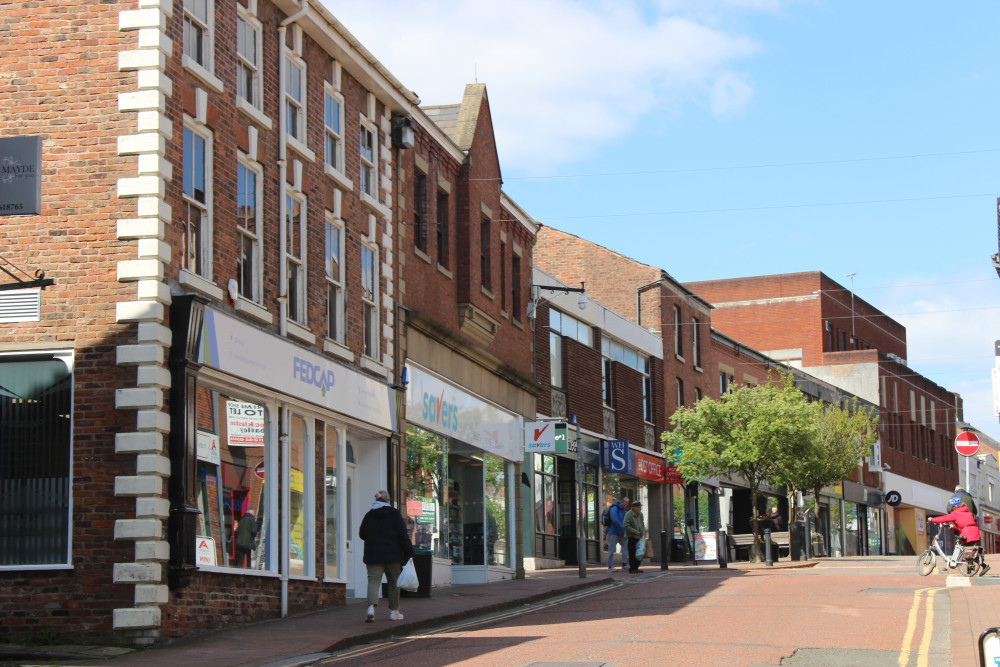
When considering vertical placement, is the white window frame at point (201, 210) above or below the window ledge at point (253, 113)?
below

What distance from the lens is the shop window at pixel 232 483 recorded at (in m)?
17.1

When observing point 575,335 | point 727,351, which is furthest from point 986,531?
point 575,335

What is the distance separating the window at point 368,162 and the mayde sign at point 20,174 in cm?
911

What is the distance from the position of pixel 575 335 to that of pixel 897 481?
4056 cm

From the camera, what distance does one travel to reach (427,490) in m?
25.7

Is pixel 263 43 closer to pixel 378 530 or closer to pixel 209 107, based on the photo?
pixel 209 107

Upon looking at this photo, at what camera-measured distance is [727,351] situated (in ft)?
178

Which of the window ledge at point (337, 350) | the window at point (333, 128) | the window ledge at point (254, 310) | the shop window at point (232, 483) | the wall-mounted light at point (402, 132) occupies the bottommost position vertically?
the shop window at point (232, 483)

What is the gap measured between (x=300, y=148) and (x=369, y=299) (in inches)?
140

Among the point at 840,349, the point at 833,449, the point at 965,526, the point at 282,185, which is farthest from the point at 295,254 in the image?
the point at 840,349

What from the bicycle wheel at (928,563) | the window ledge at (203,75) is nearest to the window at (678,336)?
the bicycle wheel at (928,563)

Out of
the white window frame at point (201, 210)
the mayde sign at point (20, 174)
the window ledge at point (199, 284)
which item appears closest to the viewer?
the mayde sign at point (20, 174)

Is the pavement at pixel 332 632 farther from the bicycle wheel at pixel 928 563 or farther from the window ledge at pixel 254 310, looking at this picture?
the window ledge at pixel 254 310

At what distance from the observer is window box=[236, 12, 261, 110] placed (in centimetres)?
1916
